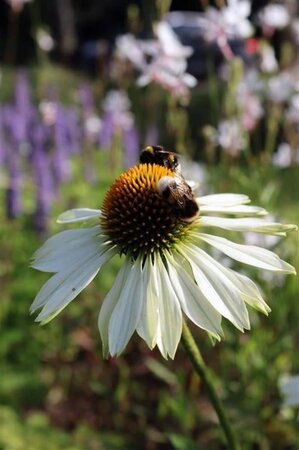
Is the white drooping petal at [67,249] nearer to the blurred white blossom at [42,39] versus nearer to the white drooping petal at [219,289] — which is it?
the white drooping petal at [219,289]

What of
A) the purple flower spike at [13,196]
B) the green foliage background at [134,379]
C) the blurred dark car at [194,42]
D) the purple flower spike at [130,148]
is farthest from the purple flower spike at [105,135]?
the blurred dark car at [194,42]

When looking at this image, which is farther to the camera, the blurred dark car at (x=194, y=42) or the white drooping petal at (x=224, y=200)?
the blurred dark car at (x=194, y=42)

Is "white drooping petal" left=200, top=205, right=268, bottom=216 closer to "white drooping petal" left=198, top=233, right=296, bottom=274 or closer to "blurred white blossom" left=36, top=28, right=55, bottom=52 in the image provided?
"white drooping petal" left=198, top=233, right=296, bottom=274

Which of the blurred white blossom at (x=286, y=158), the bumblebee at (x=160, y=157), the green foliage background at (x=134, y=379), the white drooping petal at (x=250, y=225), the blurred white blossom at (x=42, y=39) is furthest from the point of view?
the blurred white blossom at (x=42, y=39)

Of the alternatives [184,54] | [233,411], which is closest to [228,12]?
[184,54]

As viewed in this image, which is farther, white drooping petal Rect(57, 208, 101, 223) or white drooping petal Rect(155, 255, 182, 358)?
white drooping petal Rect(57, 208, 101, 223)

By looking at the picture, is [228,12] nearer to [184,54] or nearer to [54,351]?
[184,54]

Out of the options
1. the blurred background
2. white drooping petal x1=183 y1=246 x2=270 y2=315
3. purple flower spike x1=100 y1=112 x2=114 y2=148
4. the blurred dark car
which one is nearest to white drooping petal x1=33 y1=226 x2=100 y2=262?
white drooping petal x1=183 y1=246 x2=270 y2=315

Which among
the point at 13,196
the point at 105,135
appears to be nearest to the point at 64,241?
the point at 13,196
